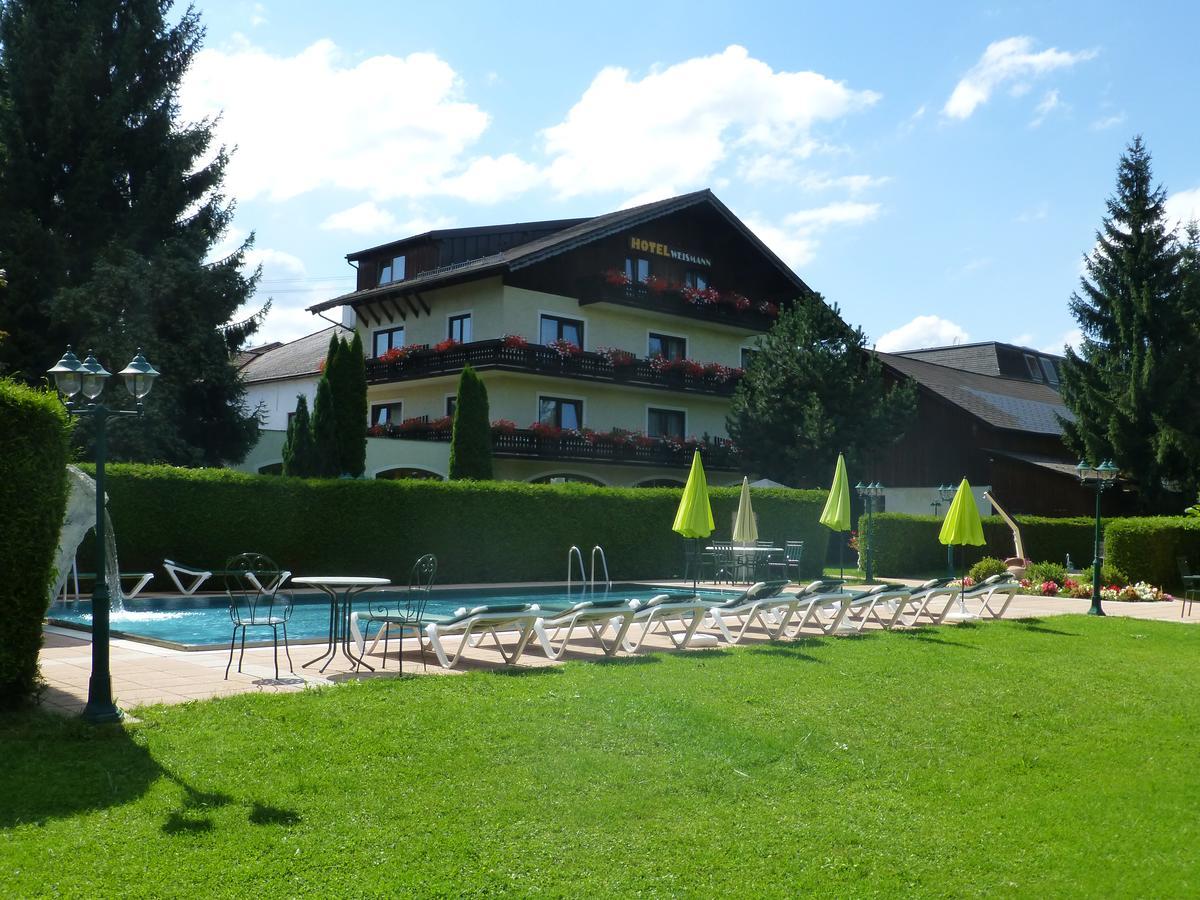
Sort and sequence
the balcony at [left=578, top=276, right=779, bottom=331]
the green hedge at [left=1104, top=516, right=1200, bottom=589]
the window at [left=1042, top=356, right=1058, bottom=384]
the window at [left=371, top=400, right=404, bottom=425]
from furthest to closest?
the window at [left=1042, top=356, right=1058, bottom=384]
the window at [left=371, top=400, right=404, bottom=425]
the balcony at [left=578, top=276, right=779, bottom=331]
the green hedge at [left=1104, top=516, right=1200, bottom=589]

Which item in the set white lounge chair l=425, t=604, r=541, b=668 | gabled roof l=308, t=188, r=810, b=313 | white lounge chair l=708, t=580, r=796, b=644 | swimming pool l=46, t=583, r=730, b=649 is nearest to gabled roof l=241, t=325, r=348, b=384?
gabled roof l=308, t=188, r=810, b=313

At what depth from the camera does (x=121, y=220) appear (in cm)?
2822

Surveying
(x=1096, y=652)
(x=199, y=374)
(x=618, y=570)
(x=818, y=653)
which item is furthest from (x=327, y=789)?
(x=199, y=374)

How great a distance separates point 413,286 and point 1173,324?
2521 cm

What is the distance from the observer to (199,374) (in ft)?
89.9

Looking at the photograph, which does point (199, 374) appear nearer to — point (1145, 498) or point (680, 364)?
point (680, 364)

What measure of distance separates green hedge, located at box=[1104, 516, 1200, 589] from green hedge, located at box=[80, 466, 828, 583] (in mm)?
8218

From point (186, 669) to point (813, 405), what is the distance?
25.5 m

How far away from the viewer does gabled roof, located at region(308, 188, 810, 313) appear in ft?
106

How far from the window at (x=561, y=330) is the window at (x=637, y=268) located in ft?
9.08

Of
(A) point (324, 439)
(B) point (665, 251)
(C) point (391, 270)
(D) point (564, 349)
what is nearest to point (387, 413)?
(C) point (391, 270)

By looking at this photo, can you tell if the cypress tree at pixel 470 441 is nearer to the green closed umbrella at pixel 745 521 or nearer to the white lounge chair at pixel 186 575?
the green closed umbrella at pixel 745 521

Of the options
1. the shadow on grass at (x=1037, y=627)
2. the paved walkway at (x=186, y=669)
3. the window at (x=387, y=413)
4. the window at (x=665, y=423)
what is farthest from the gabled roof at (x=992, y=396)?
the paved walkway at (x=186, y=669)

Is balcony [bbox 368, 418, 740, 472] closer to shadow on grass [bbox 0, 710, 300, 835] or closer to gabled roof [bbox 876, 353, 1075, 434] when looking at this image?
gabled roof [bbox 876, 353, 1075, 434]
